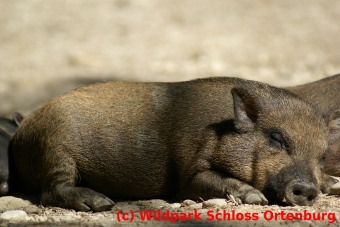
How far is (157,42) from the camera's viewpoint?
46.8ft

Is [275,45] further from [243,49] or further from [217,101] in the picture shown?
[217,101]

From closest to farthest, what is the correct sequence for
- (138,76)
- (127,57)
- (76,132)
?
(76,132)
(138,76)
(127,57)

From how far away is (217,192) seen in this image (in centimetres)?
648

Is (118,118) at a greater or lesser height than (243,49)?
lesser

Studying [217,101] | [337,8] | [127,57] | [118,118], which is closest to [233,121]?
[217,101]

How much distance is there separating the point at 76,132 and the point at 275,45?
7.86 metres

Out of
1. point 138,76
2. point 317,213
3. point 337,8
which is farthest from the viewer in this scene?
point 337,8

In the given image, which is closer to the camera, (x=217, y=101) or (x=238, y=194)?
(x=238, y=194)

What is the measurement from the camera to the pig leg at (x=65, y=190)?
6.47 meters

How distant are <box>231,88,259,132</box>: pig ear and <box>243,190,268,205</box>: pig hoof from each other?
1.95 feet

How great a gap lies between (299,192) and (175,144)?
1116mm

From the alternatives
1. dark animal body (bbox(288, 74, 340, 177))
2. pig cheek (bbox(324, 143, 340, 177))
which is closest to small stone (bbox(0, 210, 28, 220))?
dark animal body (bbox(288, 74, 340, 177))

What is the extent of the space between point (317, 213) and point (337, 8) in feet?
33.4

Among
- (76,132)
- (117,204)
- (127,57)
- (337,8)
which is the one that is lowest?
(117,204)
